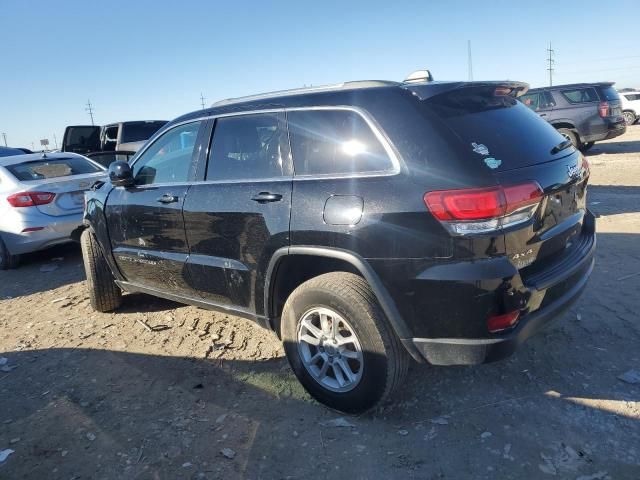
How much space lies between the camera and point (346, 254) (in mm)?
2539

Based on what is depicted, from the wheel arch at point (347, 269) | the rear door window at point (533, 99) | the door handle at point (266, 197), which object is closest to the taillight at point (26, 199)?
the door handle at point (266, 197)

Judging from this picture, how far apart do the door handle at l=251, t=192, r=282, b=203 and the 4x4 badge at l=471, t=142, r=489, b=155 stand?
3.70ft

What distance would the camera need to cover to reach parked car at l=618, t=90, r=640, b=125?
73.2ft

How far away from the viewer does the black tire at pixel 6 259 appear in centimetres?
662

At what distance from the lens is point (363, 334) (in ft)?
8.50

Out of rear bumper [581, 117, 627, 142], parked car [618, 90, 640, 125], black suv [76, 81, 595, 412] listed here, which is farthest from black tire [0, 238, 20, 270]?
parked car [618, 90, 640, 125]

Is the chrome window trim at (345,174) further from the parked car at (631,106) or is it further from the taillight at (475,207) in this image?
the parked car at (631,106)

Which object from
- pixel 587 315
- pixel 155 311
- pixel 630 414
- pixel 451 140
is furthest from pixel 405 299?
pixel 155 311

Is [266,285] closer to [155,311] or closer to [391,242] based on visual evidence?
[391,242]

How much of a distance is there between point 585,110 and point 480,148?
11493 millimetres

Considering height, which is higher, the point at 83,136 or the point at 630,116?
the point at 83,136

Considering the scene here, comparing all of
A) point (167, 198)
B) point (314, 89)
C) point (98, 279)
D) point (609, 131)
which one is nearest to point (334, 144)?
point (314, 89)

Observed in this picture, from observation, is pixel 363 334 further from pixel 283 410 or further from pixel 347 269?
pixel 283 410

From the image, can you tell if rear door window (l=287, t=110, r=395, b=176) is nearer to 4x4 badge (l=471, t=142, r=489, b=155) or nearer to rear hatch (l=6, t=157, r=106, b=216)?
4x4 badge (l=471, t=142, r=489, b=155)
